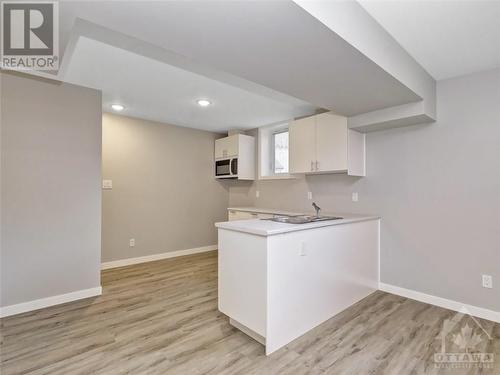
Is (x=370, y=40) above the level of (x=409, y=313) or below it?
above

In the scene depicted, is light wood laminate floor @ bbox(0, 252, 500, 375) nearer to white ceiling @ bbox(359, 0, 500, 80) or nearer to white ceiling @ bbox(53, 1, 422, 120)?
white ceiling @ bbox(53, 1, 422, 120)

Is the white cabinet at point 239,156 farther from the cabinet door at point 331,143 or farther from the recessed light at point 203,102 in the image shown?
the cabinet door at point 331,143

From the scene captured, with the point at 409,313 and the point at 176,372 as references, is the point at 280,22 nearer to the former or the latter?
the point at 176,372

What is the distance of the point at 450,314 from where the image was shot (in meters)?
2.52

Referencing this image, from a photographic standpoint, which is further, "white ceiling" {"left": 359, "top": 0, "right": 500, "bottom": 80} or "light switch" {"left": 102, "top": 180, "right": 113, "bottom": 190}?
"light switch" {"left": 102, "top": 180, "right": 113, "bottom": 190}

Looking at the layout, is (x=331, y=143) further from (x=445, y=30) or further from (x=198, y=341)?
(x=198, y=341)

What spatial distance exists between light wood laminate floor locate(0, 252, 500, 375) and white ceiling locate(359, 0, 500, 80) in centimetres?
238

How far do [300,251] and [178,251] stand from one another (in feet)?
10.5

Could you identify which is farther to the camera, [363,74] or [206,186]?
[206,186]

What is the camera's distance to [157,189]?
4496 millimetres

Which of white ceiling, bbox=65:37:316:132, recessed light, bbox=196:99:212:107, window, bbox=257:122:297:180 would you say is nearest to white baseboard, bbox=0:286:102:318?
white ceiling, bbox=65:37:316:132

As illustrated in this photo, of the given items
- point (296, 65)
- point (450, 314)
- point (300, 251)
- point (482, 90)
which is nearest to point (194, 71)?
point (296, 65)

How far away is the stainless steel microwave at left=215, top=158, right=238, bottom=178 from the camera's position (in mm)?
4812

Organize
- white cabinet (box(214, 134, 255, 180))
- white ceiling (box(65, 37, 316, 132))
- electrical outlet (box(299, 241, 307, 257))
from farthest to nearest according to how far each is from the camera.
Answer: white cabinet (box(214, 134, 255, 180)) < white ceiling (box(65, 37, 316, 132)) < electrical outlet (box(299, 241, 307, 257))
